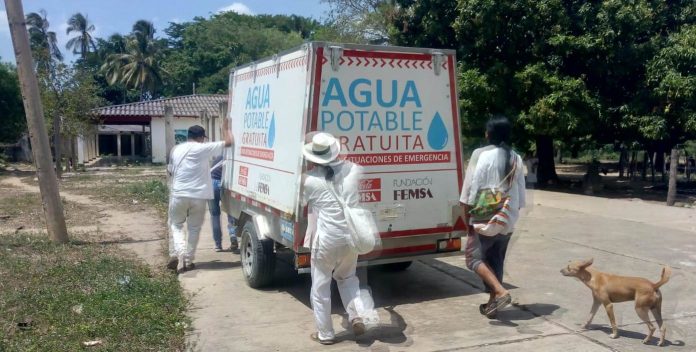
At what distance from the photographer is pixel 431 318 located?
236 inches

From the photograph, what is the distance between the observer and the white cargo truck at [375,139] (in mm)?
6016

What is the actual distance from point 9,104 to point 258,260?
91.0 feet

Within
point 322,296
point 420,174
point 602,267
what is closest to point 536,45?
point 602,267

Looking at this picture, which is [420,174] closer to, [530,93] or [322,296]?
[322,296]

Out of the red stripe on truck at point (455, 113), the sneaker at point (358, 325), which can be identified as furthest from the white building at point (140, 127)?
the sneaker at point (358, 325)

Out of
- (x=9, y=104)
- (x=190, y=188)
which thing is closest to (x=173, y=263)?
(x=190, y=188)

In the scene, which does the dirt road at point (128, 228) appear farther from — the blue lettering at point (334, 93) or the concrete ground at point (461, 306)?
the blue lettering at point (334, 93)

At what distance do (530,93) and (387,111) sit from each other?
1150 cm

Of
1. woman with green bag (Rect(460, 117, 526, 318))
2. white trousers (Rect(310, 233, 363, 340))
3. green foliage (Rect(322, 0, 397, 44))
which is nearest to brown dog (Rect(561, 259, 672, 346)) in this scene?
woman with green bag (Rect(460, 117, 526, 318))

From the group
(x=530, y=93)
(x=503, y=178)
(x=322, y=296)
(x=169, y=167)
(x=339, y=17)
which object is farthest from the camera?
(x=339, y=17)

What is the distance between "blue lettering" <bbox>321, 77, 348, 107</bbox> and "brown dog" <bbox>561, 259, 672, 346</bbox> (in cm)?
249

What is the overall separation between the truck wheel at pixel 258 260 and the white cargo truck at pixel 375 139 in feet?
0.04

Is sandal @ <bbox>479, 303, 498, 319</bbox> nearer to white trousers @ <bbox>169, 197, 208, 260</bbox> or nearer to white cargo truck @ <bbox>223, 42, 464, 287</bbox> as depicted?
white cargo truck @ <bbox>223, 42, 464, 287</bbox>

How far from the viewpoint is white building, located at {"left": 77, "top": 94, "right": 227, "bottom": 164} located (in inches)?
1330
